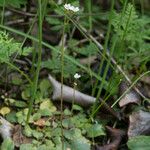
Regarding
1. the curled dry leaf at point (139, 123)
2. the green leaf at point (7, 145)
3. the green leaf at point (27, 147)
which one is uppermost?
the curled dry leaf at point (139, 123)

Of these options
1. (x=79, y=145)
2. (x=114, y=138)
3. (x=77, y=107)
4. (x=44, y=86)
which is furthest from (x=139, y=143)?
(x=44, y=86)

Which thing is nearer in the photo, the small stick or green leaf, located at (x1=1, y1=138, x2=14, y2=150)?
green leaf, located at (x1=1, y1=138, x2=14, y2=150)

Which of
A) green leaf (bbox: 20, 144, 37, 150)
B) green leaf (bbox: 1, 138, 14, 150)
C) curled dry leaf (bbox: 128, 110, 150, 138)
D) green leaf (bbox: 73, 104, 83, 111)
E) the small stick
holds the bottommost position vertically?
green leaf (bbox: 20, 144, 37, 150)

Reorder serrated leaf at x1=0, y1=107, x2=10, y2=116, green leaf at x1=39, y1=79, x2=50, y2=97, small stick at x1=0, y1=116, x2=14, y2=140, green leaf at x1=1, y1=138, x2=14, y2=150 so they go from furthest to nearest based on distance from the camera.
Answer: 1. green leaf at x1=39, y1=79, x2=50, y2=97
2. serrated leaf at x1=0, y1=107, x2=10, y2=116
3. small stick at x1=0, y1=116, x2=14, y2=140
4. green leaf at x1=1, y1=138, x2=14, y2=150

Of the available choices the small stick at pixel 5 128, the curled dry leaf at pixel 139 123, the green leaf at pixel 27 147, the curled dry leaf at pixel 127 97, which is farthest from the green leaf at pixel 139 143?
the small stick at pixel 5 128

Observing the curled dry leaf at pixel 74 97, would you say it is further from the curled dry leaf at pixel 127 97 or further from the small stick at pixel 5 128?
the small stick at pixel 5 128

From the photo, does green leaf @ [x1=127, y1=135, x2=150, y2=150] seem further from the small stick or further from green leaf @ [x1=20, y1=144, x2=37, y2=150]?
the small stick

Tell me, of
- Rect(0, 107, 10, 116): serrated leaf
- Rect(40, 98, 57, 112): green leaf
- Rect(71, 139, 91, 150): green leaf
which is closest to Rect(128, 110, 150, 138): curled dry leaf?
Rect(71, 139, 91, 150): green leaf

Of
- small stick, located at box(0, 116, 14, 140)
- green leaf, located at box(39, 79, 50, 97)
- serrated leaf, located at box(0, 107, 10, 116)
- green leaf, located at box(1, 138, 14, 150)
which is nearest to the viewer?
green leaf, located at box(1, 138, 14, 150)
